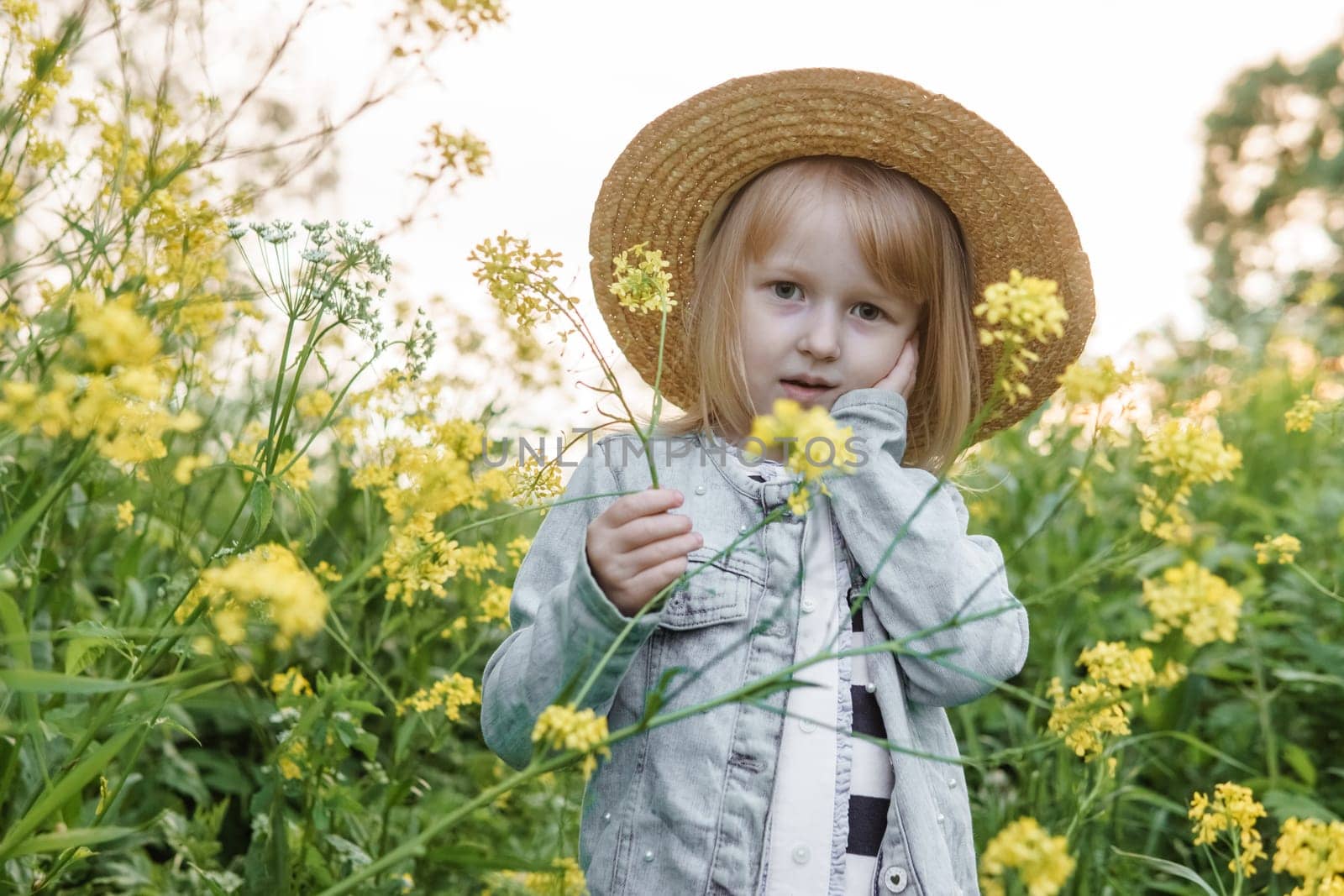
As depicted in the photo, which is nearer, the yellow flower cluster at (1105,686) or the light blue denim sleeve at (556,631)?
the light blue denim sleeve at (556,631)

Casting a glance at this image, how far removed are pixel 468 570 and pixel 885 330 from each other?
0.78m

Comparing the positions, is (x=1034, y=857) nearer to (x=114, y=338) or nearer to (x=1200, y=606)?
(x=1200, y=606)

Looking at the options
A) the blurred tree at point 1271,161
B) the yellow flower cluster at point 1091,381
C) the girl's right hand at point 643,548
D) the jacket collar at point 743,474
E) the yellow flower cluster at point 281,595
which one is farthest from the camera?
the blurred tree at point 1271,161

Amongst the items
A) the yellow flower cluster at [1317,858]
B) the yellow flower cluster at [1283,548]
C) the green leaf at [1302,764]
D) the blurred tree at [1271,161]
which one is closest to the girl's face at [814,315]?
the yellow flower cluster at [1283,548]

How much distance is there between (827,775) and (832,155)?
3.27ft

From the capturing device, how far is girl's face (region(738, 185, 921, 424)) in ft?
5.87

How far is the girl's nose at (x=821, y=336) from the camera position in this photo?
1750 mm

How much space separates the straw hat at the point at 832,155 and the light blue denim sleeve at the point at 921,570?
1.00ft

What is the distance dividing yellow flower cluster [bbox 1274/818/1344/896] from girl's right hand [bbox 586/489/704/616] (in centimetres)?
84

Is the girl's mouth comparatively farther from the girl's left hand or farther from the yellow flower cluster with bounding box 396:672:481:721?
the yellow flower cluster with bounding box 396:672:481:721

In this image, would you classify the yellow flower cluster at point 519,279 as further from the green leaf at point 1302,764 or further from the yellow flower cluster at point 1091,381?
the green leaf at point 1302,764

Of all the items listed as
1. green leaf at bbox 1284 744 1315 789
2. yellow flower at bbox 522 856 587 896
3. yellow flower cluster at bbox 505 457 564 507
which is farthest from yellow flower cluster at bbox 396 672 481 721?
green leaf at bbox 1284 744 1315 789

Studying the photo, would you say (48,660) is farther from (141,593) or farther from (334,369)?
(334,369)

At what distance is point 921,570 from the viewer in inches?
65.1
